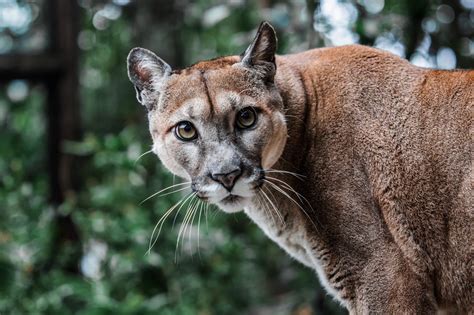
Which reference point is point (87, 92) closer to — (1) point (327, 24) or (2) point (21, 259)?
(2) point (21, 259)

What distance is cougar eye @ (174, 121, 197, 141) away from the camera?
4.46 meters

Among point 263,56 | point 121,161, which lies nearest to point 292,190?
point 263,56

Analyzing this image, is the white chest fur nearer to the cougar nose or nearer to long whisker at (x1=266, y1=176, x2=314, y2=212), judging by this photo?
long whisker at (x1=266, y1=176, x2=314, y2=212)

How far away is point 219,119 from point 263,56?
550mm

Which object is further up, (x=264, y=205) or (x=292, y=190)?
(x=292, y=190)

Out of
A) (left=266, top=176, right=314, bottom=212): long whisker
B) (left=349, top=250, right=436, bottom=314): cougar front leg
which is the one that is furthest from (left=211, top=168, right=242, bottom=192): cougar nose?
(left=349, top=250, right=436, bottom=314): cougar front leg

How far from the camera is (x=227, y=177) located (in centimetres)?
417

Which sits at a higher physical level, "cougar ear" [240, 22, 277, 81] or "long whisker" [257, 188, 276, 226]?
"cougar ear" [240, 22, 277, 81]

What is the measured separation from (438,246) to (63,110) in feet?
21.1

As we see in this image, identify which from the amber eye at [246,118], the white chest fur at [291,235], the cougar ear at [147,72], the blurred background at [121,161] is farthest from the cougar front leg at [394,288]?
the blurred background at [121,161]

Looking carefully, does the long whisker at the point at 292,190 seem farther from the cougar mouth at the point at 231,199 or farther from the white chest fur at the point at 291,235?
the cougar mouth at the point at 231,199

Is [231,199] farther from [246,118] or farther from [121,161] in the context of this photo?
[121,161]

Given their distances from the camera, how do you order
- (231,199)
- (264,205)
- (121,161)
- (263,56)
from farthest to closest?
(121,161) < (264,205) < (263,56) < (231,199)

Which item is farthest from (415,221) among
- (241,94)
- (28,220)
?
(28,220)
